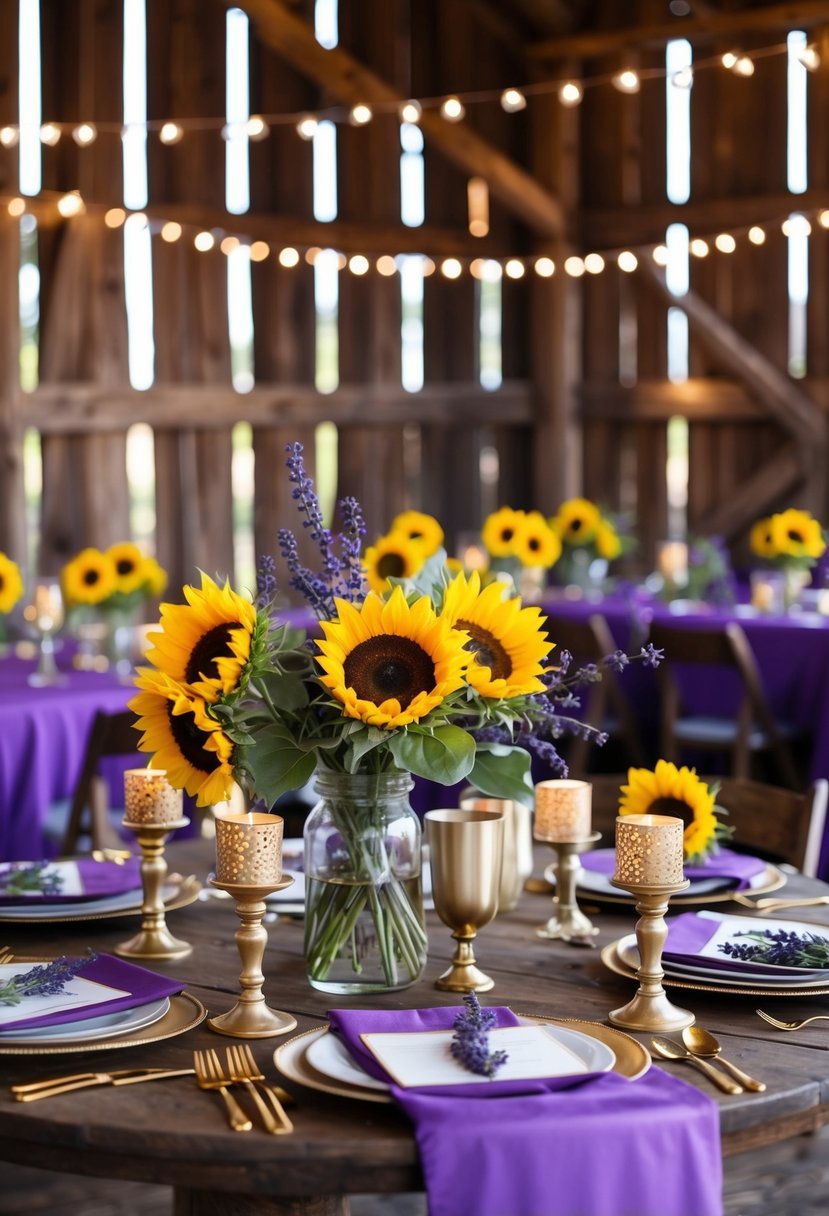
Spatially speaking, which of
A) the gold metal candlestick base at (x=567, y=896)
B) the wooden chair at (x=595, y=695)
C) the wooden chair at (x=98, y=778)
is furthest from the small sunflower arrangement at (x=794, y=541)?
the gold metal candlestick base at (x=567, y=896)

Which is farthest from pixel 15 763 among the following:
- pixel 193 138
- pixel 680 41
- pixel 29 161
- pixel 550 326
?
pixel 680 41

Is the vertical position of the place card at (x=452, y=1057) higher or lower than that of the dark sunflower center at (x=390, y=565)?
lower

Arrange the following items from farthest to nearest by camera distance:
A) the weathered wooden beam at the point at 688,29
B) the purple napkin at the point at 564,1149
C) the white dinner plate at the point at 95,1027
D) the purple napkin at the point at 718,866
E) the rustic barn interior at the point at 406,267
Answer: the weathered wooden beam at the point at 688,29 < the rustic barn interior at the point at 406,267 < the purple napkin at the point at 718,866 < the white dinner plate at the point at 95,1027 < the purple napkin at the point at 564,1149

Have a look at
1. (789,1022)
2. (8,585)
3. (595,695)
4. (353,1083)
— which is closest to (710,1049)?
(789,1022)

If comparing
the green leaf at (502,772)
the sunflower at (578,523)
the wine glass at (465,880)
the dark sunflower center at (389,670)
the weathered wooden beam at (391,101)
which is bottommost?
the wine glass at (465,880)

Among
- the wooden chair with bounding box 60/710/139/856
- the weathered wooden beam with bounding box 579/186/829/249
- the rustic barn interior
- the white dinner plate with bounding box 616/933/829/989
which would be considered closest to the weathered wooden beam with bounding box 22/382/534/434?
the rustic barn interior

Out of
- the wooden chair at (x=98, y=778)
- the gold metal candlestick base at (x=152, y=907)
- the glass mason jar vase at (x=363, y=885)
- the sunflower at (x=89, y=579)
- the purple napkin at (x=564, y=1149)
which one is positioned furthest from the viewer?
the sunflower at (x=89, y=579)

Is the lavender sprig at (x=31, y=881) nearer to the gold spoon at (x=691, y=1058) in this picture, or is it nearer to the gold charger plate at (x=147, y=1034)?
the gold charger plate at (x=147, y=1034)

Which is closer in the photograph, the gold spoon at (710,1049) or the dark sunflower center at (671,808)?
the gold spoon at (710,1049)

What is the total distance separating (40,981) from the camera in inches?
64.6

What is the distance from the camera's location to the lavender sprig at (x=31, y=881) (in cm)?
210

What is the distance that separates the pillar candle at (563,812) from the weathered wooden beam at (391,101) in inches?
195

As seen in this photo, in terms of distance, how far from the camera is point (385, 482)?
7871 millimetres

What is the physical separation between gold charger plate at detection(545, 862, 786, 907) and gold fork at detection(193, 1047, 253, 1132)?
27.8 inches
